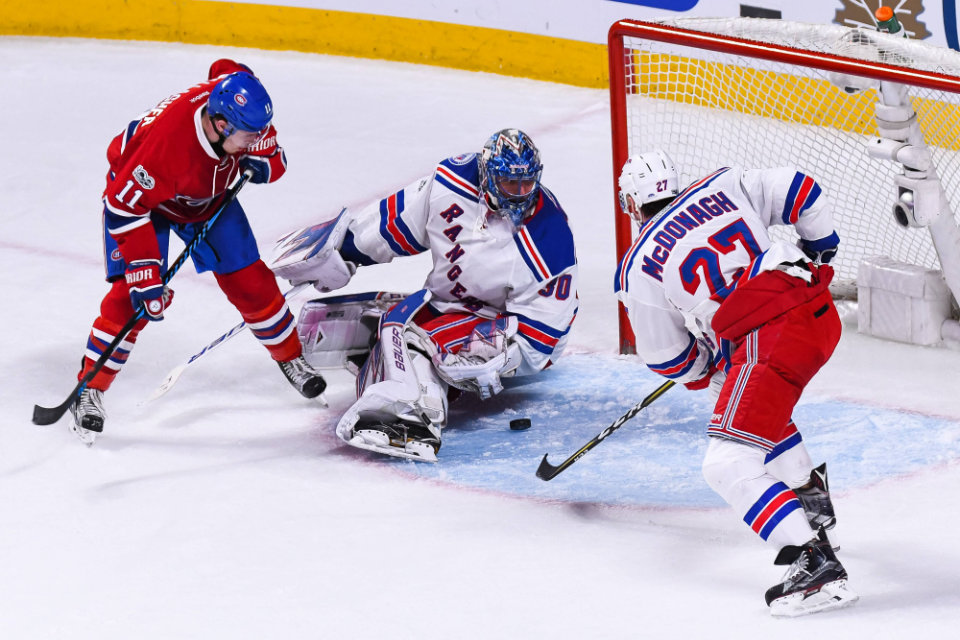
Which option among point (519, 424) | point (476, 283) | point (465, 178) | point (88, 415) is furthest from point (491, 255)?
point (88, 415)

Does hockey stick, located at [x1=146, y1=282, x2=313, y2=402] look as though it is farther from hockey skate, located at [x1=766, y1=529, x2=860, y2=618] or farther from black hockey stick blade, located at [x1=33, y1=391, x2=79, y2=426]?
hockey skate, located at [x1=766, y1=529, x2=860, y2=618]

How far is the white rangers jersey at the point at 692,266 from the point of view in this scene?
3.02 metres

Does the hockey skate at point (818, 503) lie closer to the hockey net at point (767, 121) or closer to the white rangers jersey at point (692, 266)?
the white rangers jersey at point (692, 266)

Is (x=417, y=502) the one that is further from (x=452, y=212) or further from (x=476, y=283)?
(x=452, y=212)

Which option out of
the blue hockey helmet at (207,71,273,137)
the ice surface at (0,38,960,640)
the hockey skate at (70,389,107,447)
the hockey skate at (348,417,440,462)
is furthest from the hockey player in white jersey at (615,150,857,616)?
the hockey skate at (70,389,107,447)

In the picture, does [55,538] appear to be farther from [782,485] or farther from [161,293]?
[782,485]

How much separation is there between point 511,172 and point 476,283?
39 cm

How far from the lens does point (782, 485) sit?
2.80 m

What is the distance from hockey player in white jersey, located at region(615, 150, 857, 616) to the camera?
2.81 metres

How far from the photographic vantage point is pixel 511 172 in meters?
3.79

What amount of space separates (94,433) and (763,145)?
2518 millimetres

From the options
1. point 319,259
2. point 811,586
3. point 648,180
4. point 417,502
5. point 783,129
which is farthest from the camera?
point 783,129

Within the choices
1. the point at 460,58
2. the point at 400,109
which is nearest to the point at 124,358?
the point at 400,109

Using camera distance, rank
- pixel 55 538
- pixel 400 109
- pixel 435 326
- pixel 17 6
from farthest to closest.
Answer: pixel 17 6 < pixel 400 109 < pixel 435 326 < pixel 55 538
